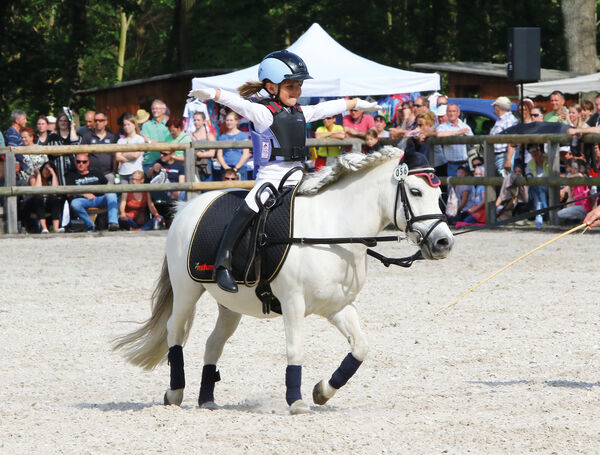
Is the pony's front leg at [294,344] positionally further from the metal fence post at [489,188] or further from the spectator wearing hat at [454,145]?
the spectator wearing hat at [454,145]

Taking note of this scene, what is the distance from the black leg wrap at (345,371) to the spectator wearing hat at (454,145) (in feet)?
36.7

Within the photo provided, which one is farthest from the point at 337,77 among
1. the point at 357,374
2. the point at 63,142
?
the point at 357,374

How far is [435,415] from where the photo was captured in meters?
6.09

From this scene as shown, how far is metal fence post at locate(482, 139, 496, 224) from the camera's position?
16.7 metres

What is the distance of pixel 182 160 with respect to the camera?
1769 cm

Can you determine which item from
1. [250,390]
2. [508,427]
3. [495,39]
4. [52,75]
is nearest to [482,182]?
[250,390]

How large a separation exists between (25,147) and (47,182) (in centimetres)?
87

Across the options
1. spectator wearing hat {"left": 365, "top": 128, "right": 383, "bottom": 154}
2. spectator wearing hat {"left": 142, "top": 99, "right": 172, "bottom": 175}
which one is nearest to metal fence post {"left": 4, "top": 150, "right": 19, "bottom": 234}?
spectator wearing hat {"left": 142, "top": 99, "right": 172, "bottom": 175}

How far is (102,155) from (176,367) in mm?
11043

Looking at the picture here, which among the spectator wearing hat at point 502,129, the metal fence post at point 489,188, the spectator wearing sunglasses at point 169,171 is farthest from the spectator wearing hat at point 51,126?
the spectator wearing hat at point 502,129

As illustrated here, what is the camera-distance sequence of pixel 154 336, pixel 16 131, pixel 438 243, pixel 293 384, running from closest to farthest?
pixel 438 243, pixel 293 384, pixel 154 336, pixel 16 131

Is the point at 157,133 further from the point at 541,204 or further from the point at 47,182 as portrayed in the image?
the point at 541,204

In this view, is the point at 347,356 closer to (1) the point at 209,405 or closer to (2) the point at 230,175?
(1) the point at 209,405

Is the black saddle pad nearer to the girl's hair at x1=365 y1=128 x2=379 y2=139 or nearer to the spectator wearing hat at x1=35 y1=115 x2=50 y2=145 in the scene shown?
the girl's hair at x1=365 y1=128 x2=379 y2=139
